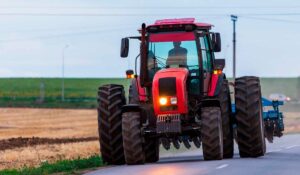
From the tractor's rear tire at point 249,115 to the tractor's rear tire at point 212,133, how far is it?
1.82m

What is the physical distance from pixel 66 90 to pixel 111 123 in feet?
404

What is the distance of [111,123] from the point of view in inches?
953

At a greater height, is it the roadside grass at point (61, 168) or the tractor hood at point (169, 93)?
the tractor hood at point (169, 93)

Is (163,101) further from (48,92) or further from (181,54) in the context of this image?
(48,92)

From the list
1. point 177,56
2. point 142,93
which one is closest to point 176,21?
Result: point 177,56

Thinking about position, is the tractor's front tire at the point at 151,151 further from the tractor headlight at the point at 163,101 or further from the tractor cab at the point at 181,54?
the tractor headlight at the point at 163,101

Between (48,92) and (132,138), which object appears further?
(48,92)

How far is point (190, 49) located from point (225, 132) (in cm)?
239

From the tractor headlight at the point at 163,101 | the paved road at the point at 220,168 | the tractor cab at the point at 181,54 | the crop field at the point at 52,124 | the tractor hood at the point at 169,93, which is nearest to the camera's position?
the paved road at the point at 220,168

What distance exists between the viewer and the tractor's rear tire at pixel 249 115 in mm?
24719

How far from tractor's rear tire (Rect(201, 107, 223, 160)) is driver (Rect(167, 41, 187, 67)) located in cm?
181

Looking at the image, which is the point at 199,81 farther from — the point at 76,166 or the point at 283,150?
the point at 283,150

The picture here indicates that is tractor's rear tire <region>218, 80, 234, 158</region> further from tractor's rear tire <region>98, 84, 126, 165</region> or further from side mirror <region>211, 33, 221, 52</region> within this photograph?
tractor's rear tire <region>98, 84, 126, 165</region>

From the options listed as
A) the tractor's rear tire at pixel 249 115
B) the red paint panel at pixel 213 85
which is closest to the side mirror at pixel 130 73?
the red paint panel at pixel 213 85
